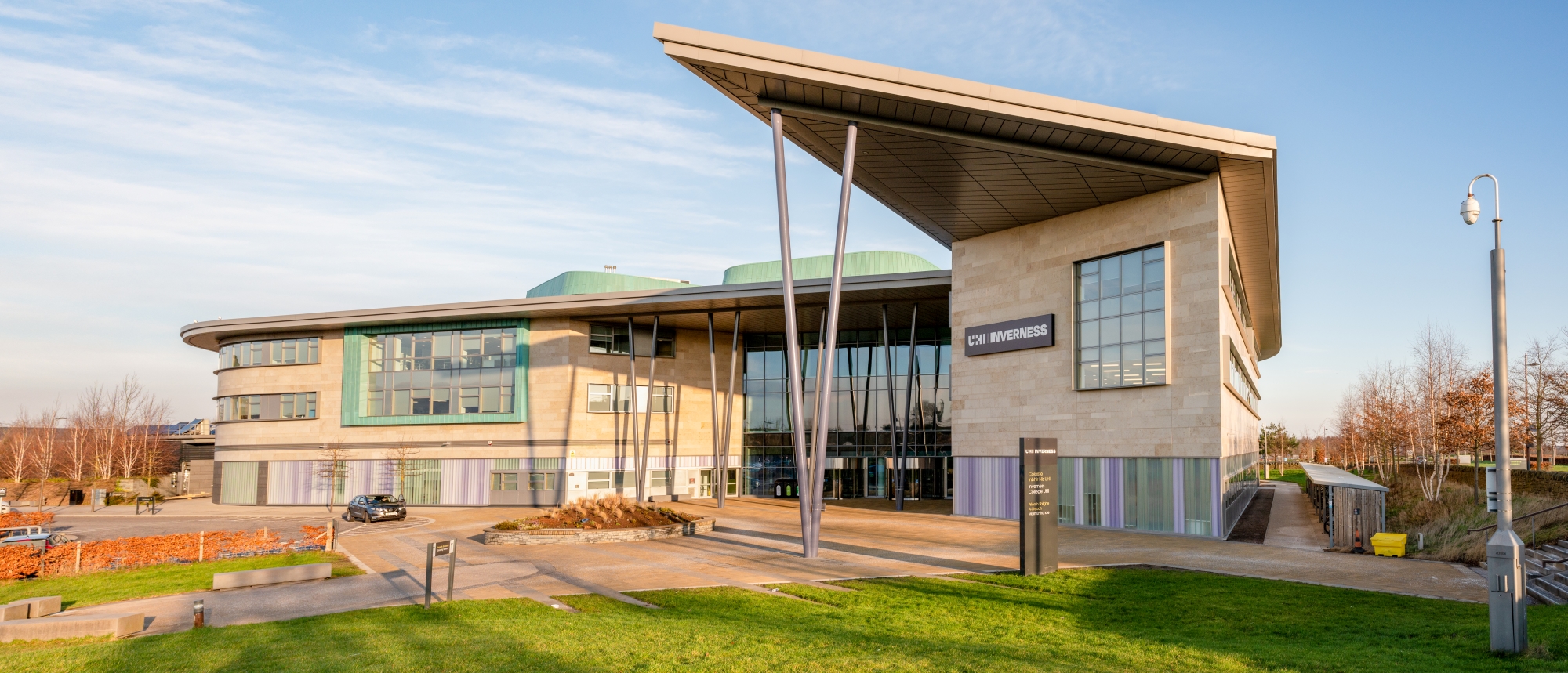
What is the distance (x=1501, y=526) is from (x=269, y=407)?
172 feet

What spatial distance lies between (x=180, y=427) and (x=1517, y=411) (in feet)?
440

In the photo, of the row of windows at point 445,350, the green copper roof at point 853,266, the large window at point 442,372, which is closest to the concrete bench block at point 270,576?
the large window at point 442,372

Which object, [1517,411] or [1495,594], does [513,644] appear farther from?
[1517,411]

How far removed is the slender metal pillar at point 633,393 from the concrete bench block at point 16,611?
30150 mm

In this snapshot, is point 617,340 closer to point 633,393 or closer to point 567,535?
point 633,393

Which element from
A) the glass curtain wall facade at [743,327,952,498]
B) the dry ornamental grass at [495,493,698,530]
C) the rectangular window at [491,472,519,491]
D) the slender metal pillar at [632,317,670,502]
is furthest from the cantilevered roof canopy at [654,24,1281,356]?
the rectangular window at [491,472,519,491]

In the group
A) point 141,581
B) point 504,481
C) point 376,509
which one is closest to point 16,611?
point 141,581

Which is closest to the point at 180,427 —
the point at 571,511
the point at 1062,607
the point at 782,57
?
the point at 571,511

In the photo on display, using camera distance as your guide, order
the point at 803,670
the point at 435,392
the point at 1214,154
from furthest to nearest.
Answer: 1. the point at 435,392
2. the point at 1214,154
3. the point at 803,670

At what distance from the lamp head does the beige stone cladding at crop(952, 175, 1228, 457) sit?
15.3 meters

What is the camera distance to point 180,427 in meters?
120

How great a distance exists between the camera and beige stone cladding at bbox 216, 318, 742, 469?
151 feet

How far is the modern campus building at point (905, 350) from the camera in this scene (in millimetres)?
25391

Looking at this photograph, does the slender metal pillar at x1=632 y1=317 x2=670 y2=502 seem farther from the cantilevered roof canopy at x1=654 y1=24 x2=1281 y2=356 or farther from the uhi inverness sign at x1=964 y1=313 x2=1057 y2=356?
the cantilevered roof canopy at x1=654 y1=24 x2=1281 y2=356
